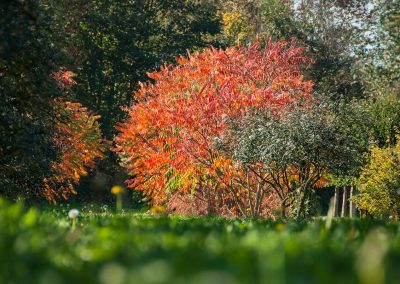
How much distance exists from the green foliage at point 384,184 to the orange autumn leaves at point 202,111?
10.3ft

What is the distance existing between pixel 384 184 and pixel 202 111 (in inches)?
244

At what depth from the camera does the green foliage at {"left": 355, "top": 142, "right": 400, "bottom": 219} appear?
76.3 ft

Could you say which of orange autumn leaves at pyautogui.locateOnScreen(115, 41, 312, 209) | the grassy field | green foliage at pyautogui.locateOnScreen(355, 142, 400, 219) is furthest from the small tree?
the grassy field

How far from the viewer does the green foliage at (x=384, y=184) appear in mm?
23250

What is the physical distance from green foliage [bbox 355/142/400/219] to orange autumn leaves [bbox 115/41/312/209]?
3.14m

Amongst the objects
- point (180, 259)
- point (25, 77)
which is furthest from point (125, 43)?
point (180, 259)

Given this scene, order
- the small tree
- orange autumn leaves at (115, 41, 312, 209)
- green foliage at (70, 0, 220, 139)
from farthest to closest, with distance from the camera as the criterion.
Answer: green foliage at (70, 0, 220, 139) → orange autumn leaves at (115, 41, 312, 209) → the small tree

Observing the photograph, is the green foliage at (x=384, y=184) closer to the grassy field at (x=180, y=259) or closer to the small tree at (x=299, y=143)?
the small tree at (x=299, y=143)

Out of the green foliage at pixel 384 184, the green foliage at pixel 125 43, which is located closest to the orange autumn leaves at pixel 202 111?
the green foliage at pixel 384 184

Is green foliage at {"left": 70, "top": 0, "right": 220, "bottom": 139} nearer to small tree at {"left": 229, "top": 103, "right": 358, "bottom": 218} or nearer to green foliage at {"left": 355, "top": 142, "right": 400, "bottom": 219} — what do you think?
green foliage at {"left": 355, "top": 142, "right": 400, "bottom": 219}

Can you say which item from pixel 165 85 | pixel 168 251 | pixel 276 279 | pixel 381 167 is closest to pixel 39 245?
pixel 168 251

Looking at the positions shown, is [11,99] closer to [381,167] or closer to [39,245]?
[39,245]

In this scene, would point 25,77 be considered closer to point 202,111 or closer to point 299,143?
point 299,143

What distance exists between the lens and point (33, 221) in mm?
5375
